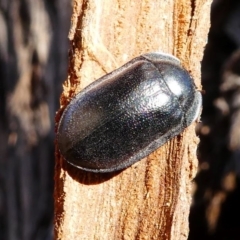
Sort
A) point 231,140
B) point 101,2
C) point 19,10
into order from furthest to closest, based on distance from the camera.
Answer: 1. point 19,10
2. point 231,140
3. point 101,2

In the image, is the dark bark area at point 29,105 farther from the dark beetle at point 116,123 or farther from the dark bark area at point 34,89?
the dark beetle at point 116,123

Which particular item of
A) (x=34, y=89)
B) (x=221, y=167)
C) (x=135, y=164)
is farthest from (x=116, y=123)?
(x=34, y=89)

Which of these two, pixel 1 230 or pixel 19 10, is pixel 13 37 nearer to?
pixel 19 10

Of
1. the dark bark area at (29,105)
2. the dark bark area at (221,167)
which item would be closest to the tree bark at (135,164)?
the dark bark area at (221,167)

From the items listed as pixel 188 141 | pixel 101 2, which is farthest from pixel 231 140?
pixel 101 2

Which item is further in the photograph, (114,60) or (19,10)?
(19,10)

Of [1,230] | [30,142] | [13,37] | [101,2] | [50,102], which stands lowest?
[1,230]
